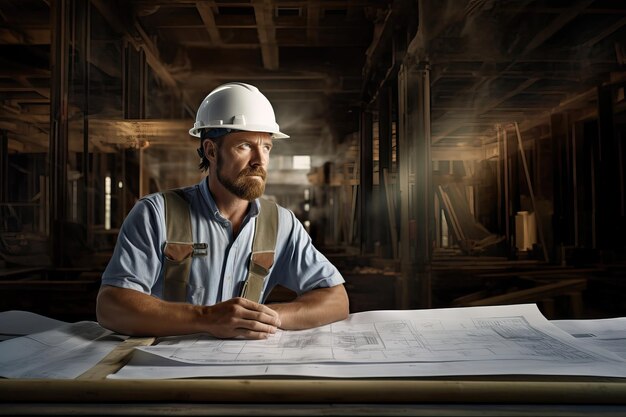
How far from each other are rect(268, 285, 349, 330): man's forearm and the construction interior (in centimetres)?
181

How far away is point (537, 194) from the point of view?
3529mm

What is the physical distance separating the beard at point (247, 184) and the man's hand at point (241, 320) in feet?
1.95

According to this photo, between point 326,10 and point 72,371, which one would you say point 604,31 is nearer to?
point 326,10

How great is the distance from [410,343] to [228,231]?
0.91 meters

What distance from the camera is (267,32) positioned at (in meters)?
3.36

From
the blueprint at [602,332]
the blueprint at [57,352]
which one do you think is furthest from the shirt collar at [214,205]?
the blueprint at [602,332]

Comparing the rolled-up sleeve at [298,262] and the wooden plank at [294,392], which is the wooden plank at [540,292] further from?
the wooden plank at [294,392]

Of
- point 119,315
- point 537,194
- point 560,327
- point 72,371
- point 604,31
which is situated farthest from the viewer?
point 537,194

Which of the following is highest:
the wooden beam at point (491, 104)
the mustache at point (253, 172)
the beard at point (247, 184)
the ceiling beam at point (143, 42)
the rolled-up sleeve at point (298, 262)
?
the ceiling beam at point (143, 42)

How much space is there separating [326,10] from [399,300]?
1.89m

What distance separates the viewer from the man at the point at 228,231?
141cm

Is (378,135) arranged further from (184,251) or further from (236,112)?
(184,251)

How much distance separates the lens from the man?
4.62 feet

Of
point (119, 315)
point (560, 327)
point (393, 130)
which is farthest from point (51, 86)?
point (560, 327)
